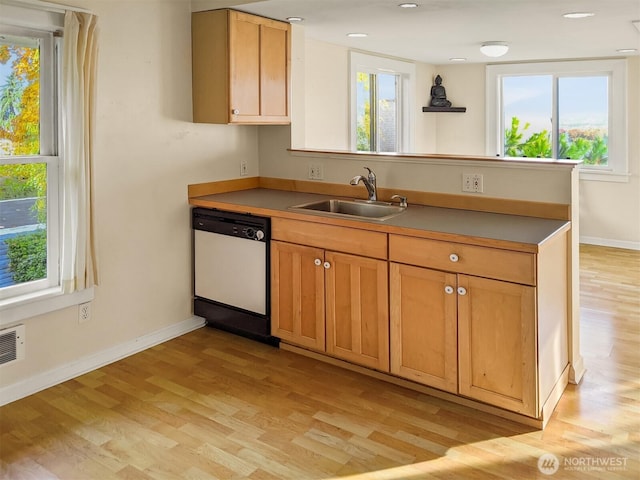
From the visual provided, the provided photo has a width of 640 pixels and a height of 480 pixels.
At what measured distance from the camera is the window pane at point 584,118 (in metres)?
5.87

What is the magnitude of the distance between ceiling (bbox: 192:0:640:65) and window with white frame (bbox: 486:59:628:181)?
1.50ft

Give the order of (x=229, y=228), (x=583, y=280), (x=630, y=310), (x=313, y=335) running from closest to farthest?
(x=313, y=335) → (x=229, y=228) → (x=630, y=310) → (x=583, y=280)

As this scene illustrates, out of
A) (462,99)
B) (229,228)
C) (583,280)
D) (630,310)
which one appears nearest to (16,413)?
(229,228)

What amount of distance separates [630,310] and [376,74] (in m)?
3.13

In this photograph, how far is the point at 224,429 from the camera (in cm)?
244

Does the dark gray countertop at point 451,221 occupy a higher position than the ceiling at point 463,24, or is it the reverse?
the ceiling at point 463,24

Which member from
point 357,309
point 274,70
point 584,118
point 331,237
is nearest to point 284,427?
point 357,309

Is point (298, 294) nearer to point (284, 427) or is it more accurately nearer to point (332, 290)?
point (332, 290)

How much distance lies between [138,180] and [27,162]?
2.10 ft

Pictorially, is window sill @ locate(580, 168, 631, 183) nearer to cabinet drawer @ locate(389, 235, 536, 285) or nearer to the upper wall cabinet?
the upper wall cabinet

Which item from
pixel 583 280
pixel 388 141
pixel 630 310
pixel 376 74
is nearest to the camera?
pixel 630 310

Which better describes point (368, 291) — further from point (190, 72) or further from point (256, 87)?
point (190, 72)

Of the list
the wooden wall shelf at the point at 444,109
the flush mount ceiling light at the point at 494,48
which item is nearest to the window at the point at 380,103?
the wooden wall shelf at the point at 444,109

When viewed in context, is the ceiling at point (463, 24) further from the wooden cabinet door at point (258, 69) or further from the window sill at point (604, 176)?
the window sill at point (604, 176)
